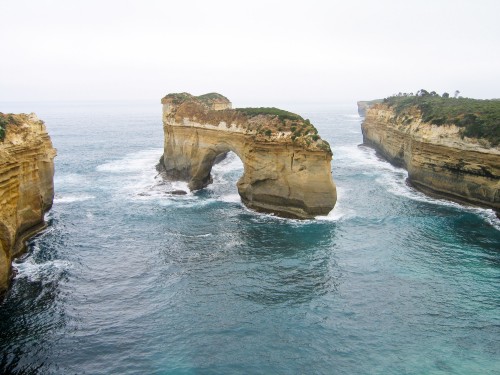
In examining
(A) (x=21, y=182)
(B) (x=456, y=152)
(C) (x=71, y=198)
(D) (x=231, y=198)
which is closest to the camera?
(A) (x=21, y=182)

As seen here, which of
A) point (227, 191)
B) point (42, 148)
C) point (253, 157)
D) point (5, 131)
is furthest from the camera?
point (227, 191)

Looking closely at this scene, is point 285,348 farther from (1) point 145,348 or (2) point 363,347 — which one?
(1) point 145,348

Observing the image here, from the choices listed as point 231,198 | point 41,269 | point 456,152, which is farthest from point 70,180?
point 456,152

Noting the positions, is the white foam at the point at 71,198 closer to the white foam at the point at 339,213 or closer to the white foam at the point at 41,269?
the white foam at the point at 41,269

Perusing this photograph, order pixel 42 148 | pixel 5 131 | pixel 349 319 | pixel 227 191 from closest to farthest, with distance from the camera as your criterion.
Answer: pixel 349 319, pixel 5 131, pixel 42 148, pixel 227 191

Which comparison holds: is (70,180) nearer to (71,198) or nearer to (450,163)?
(71,198)

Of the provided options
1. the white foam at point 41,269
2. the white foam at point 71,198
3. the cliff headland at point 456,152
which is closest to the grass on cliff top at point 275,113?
the cliff headland at point 456,152

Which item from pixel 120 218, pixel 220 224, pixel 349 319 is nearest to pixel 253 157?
pixel 220 224
